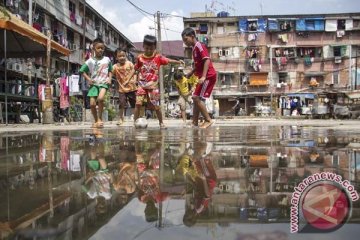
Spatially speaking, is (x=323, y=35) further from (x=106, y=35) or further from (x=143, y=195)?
(x=143, y=195)

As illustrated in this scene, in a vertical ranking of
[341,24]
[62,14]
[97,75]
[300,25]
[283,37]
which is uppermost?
[341,24]

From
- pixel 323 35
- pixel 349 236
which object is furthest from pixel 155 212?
pixel 323 35

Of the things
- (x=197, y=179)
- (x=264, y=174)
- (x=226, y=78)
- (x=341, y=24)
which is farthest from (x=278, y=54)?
(x=197, y=179)

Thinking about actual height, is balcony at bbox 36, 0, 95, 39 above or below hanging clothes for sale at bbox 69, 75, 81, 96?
above

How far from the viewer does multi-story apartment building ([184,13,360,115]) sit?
43.1 meters

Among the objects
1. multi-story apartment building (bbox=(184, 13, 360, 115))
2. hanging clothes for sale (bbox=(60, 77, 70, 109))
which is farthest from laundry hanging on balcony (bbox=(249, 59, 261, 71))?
hanging clothes for sale (bbox=(60, 77, 70, 109))

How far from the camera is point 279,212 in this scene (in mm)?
1609

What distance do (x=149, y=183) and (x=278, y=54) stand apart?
43630mm

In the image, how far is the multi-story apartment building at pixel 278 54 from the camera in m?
43.1

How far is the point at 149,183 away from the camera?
7.08 feet

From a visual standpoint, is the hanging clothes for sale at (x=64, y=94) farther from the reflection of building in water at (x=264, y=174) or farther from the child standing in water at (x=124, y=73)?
the reflection of building in water at (x=264, y=174)

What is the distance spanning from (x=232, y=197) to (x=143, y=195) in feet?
1.36

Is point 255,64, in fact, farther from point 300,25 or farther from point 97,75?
point 97,75

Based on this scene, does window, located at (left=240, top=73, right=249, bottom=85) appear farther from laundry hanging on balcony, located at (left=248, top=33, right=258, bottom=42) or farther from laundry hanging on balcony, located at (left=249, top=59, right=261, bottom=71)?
laundry hanging on balcony, located at (left=248, top=33, right=258, bottom=42)
